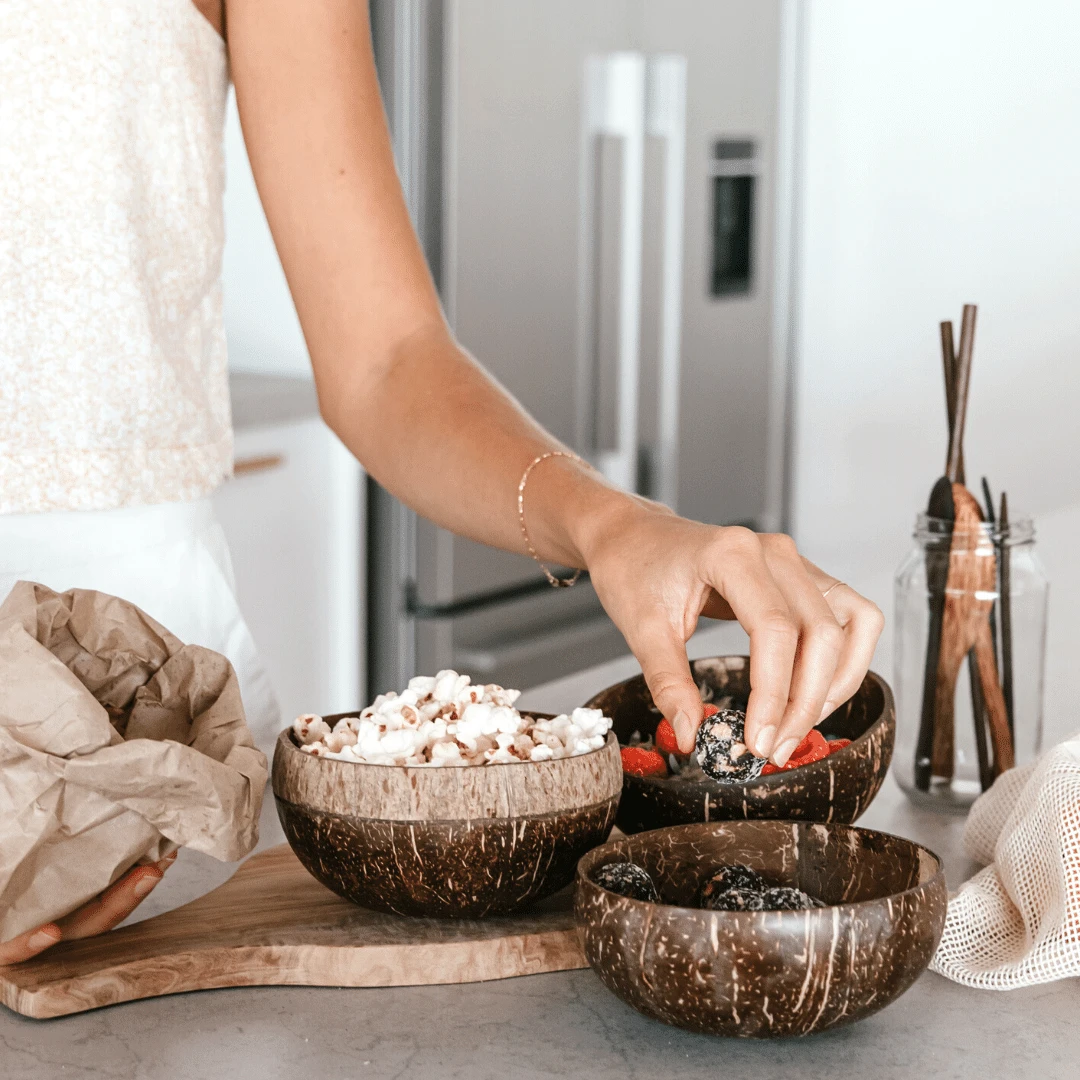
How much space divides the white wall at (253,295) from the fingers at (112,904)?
193 cm

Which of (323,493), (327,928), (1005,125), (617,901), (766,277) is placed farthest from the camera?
(766,277)

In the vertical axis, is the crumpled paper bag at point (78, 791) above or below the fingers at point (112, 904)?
above

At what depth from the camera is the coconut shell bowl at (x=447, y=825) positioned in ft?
2.35

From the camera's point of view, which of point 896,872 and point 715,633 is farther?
point 715,633

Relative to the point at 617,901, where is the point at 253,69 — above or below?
above

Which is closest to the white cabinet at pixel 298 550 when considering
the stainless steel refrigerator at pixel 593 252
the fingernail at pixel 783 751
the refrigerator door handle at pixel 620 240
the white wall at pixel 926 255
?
the stainless steel refrigerator at pixel 593 252

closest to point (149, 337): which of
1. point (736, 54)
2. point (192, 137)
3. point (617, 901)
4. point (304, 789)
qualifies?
point (192, 137)

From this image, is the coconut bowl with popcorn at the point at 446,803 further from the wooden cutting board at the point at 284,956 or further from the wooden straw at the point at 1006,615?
the wooden straw at the point at 1006,615

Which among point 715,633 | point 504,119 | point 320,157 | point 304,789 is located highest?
point 504,119

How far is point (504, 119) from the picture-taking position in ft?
8.87

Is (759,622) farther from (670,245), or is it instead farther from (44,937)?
(670,245)

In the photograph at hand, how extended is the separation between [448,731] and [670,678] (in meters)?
0.12

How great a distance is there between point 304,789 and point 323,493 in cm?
184

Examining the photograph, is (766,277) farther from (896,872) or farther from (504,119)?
(896,872)
